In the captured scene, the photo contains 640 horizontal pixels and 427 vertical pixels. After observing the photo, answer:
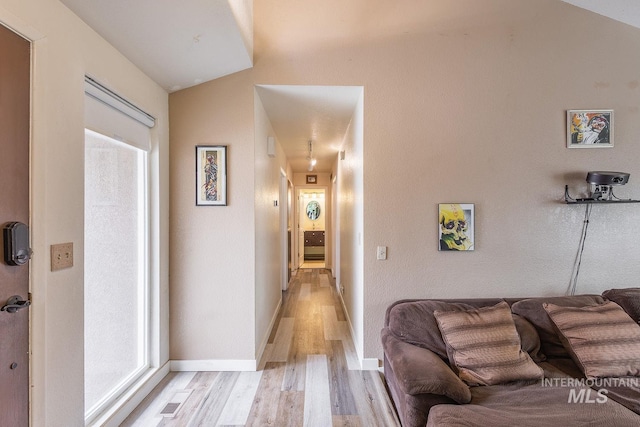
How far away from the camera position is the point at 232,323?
92.8 inches

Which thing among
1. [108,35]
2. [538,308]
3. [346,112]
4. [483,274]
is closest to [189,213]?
[108,35]

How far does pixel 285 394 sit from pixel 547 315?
1923 mm

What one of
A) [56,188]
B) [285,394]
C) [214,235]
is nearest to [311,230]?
[214,235]

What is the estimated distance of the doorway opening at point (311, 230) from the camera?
7.47 m

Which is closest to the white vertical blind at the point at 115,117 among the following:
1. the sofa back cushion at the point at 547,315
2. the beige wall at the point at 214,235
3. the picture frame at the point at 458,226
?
the beige wall at the point at 214,235

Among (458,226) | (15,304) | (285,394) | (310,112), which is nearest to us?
(15,304)

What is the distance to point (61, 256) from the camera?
4.54ft

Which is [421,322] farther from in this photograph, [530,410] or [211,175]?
[211,175]

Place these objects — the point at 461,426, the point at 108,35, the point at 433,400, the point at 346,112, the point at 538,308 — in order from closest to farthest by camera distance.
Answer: the point at 461,426 < the point at 433,400 < the point at 108,35 < the point at 538,308 < the point at 346,112

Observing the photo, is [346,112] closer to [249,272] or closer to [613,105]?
[249,272]

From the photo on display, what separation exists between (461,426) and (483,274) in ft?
4.70

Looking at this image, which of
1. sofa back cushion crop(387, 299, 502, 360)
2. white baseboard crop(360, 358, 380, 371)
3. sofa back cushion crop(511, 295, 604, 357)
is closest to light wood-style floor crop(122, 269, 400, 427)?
white baseboard crop(360, 358, 380, 371)

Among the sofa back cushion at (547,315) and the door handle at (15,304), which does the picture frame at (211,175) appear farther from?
the sofa back cushion at (547,315)

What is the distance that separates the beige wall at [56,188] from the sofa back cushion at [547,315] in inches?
109
